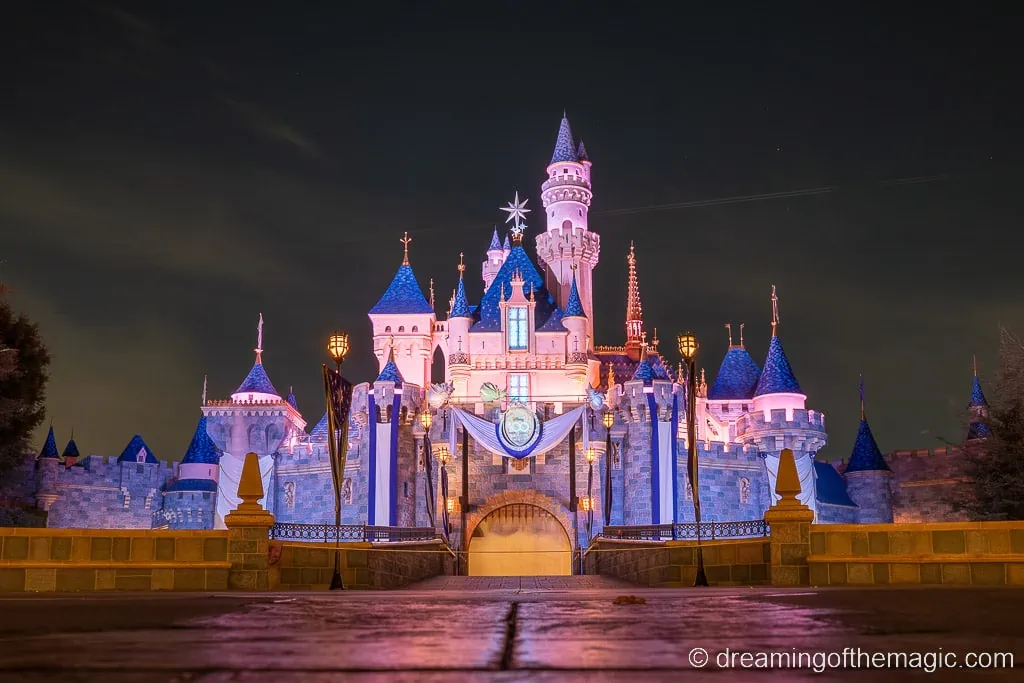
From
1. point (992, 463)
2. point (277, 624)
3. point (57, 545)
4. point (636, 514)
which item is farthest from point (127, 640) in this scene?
point (636, 514)

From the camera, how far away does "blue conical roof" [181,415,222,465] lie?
47375mm

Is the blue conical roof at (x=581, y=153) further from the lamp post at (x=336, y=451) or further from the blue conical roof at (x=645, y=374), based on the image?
the lamp post at (x=336, y=451)

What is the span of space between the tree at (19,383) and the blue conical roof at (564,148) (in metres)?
29.3

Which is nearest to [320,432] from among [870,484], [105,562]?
[870,484]

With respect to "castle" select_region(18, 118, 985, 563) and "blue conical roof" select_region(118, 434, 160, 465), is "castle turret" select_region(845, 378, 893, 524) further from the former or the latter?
"blue conical roof" select_region(118, 434, 160, 465)

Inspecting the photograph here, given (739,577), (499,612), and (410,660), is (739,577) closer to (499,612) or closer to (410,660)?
(499,612)

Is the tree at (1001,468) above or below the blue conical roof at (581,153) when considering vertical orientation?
below

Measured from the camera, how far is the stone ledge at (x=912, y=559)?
12.2 metres

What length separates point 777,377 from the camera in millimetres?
45531

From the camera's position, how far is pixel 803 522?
13445mm

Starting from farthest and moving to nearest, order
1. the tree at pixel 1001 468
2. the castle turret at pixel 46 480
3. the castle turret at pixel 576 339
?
the castle turret at pixel 576 339
the castle turret at pixel 46 480
the tree at pixel 1001 468

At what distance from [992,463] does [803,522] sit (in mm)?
17187

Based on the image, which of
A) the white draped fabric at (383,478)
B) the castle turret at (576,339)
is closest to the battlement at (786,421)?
the castle turret at (576,339)

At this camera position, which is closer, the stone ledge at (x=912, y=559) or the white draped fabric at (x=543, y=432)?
the stone ledge at (x=912, y=559)
